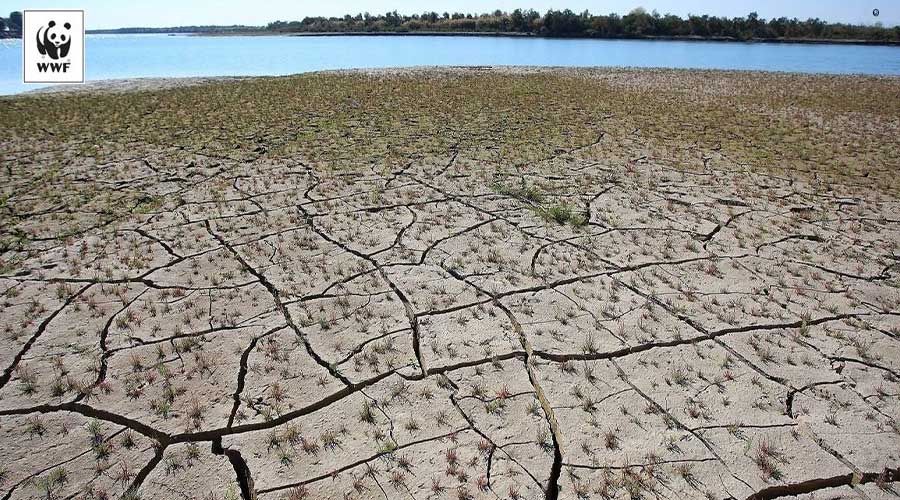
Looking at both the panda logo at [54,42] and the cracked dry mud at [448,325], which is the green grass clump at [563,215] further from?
the panda logo at [54,42]

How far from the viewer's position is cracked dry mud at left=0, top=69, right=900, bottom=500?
7.55 feet

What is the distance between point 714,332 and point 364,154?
16.2 feet

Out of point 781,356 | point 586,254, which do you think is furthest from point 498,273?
point 781,356

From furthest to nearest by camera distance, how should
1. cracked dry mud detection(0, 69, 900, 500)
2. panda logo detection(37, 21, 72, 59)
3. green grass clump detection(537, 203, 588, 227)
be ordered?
panda logo detection(37, 21, 72, 59)
green grass clump detection(537, 203, 588, 227)
cracked dry mud detection(0, 69, 900, 500)

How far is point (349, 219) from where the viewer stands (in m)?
4.89

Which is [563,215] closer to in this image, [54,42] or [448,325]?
[448,325]

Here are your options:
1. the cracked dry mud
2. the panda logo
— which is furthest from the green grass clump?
the panda logo

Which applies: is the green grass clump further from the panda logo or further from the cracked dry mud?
the panda logo

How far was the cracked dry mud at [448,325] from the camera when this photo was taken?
2.30m

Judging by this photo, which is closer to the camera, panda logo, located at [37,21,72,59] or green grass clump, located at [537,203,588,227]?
green grass clump, located at [537,203,588,227]

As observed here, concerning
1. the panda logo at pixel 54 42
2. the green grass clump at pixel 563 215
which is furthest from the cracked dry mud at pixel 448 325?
the panda logo at pixel 54 42

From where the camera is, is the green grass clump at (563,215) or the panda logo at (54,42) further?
the panda logo at (54,42)

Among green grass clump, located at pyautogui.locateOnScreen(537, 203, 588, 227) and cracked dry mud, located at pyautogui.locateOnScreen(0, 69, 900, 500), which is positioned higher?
green grass clump, located at pyautogui.locateOnScreen(537, 203, 588, 227)

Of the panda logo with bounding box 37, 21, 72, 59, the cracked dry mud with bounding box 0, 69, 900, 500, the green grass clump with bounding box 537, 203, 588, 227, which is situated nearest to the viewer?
the cracked dry mud with bounding box 0, 69, 900, 500
